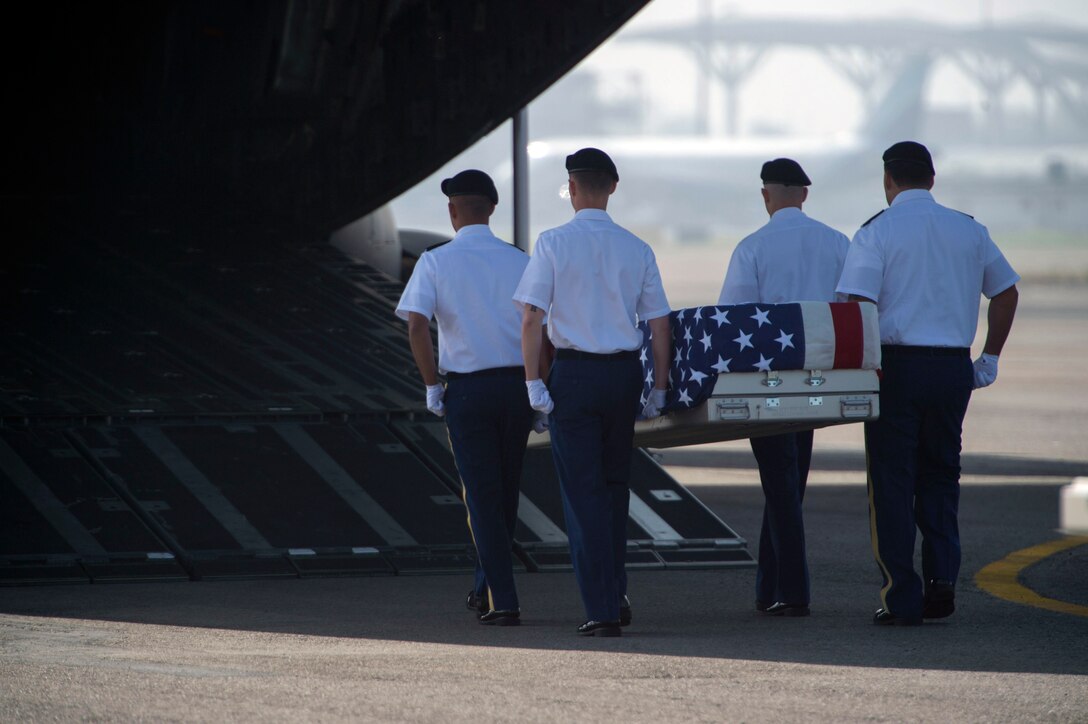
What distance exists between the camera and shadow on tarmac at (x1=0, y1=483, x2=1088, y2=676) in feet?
18.8

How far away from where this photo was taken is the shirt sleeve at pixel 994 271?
263 inches

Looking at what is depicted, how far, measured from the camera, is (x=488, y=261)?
6555 millimetres

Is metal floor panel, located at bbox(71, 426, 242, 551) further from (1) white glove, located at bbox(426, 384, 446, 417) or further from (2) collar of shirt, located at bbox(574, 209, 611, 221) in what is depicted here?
(2) collar of shirt, located at bbox(574, 209, 611, 221)

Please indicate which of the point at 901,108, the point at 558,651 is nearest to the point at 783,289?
the point at 558,651

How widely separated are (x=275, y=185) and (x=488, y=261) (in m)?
8.10

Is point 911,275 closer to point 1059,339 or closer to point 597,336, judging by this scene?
point 597,336

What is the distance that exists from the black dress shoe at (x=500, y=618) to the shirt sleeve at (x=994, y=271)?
8.13 feet

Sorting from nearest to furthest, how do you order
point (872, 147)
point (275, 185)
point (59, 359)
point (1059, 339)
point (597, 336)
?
point (597, 336), point (59, 359), point (275, 185), point (1059, 339), point (872, 147)

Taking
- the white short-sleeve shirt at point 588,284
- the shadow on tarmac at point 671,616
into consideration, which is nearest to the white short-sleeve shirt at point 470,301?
the white short-sleeve shirt at point 588,284

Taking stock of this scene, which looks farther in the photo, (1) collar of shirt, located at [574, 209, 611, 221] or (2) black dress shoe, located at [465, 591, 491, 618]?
(2) black dress shoe, located at [465, 591, 491, 618]

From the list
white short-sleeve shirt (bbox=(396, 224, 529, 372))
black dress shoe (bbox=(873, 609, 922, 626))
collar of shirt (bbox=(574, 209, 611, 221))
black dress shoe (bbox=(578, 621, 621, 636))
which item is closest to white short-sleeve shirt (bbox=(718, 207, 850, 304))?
collar of shirt (bbox=(574, 209, 611, 221))

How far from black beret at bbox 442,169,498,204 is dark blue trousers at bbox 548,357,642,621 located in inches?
35.2

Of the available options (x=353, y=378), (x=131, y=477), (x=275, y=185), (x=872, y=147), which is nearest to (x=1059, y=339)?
(x=275, y=185)

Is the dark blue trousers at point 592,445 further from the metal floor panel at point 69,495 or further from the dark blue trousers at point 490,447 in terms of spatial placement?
the metal floor panel at point 69,495
